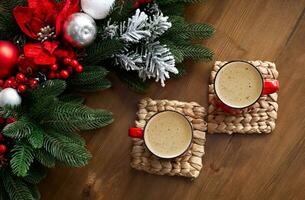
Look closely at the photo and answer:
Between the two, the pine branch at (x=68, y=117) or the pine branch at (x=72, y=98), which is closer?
the pine branch at (x=68, y=117)

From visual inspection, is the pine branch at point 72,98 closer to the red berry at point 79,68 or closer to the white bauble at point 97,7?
the red berry at point 79,68

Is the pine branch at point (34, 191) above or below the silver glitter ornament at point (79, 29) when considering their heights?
below

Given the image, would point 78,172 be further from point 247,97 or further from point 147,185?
point 247,97

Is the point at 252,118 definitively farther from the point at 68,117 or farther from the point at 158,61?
the point at 68,117

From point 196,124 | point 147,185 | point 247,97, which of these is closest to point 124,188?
point 147,185

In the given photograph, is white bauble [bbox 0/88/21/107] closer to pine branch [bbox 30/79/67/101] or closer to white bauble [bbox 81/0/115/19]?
pine branch [bbox 30/79/67/101]

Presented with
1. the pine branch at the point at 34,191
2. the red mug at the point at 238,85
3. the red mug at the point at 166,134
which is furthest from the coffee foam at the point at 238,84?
the pine branch at the point at 34,191

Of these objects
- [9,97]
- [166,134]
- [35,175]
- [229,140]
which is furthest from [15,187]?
[229,140]
